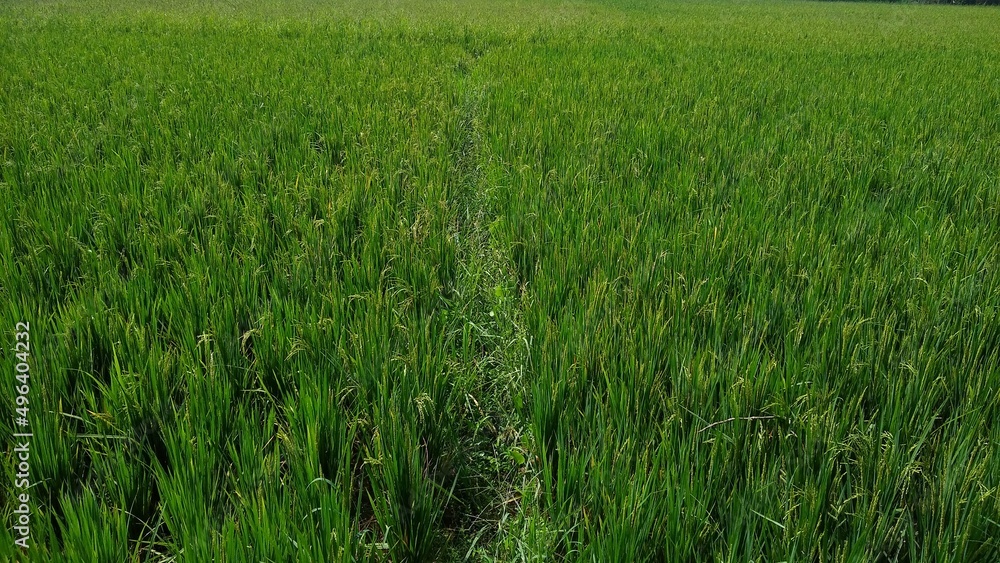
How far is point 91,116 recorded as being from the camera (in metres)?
3.88

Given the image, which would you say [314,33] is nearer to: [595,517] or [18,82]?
[18,82]

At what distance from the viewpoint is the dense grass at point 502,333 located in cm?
105

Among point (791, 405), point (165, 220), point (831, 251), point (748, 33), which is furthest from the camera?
point (748, 33)

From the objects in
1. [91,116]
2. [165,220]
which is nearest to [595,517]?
[165,220]

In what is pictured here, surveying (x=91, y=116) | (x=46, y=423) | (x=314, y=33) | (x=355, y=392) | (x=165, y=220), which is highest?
(x=314, y=33)

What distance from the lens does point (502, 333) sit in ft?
6.40

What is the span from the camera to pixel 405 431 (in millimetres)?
1180

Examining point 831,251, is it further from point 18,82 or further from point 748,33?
point 748,33

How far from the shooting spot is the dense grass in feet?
3.45

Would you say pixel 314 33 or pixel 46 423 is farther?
pixel 314 33

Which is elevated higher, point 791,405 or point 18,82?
point 18,82

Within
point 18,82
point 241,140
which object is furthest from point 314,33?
point 241,140

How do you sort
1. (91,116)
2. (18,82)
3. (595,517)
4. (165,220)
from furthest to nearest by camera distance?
(18,82)
(91,116)
(165,220)
(595,517)

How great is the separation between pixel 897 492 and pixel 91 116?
4.73m
